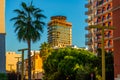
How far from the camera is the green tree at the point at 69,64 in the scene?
6325 centimetres

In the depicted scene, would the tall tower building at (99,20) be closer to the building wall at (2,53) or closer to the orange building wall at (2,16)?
the orange building wall at (2,16)

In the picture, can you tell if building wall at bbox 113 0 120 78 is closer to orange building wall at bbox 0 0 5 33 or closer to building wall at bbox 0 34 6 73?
building wall at bbox 0 34 6 73

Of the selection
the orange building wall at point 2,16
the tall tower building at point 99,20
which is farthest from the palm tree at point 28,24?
the tall tower building at point 99,20

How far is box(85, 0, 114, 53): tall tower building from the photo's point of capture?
114 metres

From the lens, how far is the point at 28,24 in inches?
2438

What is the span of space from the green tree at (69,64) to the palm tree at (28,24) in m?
6.74

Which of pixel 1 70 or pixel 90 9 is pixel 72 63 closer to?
pixel 1 70

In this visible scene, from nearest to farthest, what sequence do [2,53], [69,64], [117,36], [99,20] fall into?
[117,36], [2,53], [69,64], [99,20]

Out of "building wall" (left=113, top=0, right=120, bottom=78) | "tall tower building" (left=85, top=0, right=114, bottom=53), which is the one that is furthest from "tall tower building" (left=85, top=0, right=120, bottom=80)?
"building wall" (left=113, top=0, right=120, bottom=78)

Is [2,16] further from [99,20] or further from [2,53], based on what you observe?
[99,20]

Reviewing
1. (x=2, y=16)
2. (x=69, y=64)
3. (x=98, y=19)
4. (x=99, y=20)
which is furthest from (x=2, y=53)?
(x=98, y=19)

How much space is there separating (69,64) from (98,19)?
60263 mm

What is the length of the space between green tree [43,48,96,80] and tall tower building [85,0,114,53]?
4314 cm

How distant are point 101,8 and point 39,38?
61.7 metres
